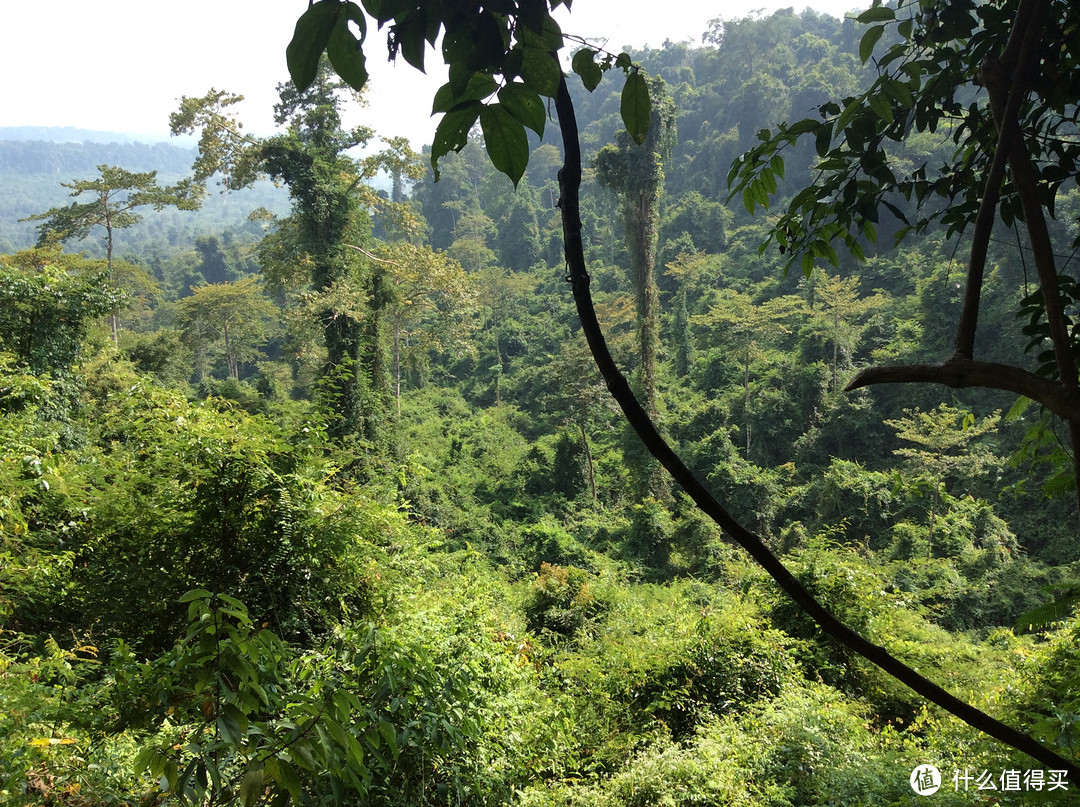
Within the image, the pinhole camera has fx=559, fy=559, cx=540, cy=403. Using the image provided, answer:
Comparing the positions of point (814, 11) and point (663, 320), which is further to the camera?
point (814, 11)

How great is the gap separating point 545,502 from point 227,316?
13212 millimetres

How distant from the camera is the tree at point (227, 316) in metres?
17.5

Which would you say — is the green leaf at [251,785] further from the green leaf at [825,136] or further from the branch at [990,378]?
the green leaf at [825,136]

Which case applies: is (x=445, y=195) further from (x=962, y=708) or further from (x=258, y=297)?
(x=962, y=708)

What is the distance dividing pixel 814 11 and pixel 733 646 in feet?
110

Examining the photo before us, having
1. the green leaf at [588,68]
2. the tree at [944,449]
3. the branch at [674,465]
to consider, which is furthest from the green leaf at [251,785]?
the tree at [944,449]

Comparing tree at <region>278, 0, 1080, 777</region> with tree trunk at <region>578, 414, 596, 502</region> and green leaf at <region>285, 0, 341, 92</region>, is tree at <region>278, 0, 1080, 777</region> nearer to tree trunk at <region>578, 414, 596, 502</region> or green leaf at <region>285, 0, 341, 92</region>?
green leaf at <region>285, 0, 341, 92</region>

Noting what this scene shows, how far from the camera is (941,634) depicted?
17.9 ft

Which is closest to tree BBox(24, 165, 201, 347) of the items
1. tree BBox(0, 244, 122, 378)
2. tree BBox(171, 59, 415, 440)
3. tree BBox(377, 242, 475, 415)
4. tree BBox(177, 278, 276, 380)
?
tree BBox(177, 278, 276, 380)

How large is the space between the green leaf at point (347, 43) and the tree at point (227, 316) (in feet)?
64.8

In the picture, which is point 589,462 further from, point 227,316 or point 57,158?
point 57,158

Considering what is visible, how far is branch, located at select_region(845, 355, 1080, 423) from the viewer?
44 cm

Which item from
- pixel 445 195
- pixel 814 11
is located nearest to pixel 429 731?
pixel 445 195

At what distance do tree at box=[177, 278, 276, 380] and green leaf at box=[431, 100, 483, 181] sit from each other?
19.8 m
